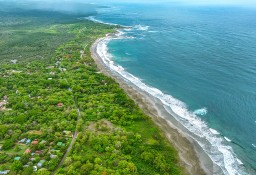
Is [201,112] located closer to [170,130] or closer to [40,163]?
[170,130]

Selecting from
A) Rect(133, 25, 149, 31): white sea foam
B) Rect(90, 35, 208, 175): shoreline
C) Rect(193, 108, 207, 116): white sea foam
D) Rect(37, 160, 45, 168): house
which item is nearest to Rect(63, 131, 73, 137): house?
Rect(37, 160, 45, 168): house

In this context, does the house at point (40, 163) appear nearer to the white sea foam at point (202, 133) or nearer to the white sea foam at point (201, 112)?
the white sea foam at point (202, 133)

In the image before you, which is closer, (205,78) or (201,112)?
(201,112)

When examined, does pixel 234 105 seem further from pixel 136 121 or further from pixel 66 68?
pixel 66 68

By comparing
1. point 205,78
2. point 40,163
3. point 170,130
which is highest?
point 205,78

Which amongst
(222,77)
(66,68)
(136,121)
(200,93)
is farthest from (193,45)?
(136,121)

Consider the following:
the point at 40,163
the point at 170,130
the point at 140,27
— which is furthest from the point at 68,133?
the point at 140,27
